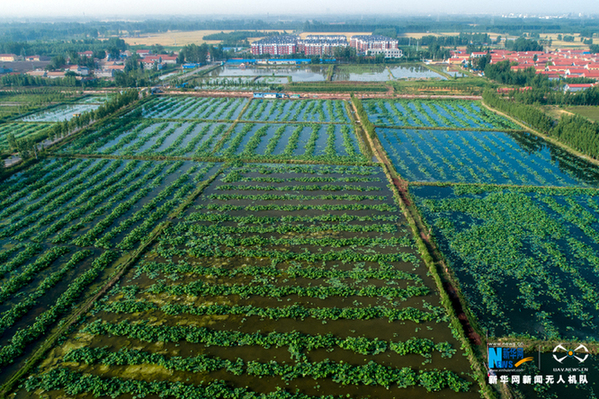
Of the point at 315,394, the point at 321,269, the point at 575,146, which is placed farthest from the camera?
the point at 575,146

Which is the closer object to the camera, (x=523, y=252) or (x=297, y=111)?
(x=523, y=252)

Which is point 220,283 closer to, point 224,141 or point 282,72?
point 224,141

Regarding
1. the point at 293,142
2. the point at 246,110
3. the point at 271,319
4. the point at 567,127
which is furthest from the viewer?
the point at 246,110

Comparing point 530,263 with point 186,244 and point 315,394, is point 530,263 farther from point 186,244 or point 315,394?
point 186,244

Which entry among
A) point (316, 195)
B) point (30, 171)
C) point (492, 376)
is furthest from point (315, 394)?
point (30, 171)

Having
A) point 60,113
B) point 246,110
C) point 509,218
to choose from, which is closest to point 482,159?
point 509,218

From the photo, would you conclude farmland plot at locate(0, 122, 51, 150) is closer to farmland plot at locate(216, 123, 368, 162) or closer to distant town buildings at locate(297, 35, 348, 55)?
farmland plot at locate(216, 123, 368, 162)

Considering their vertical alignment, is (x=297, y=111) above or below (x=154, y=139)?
above

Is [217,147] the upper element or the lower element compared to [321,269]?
upper
